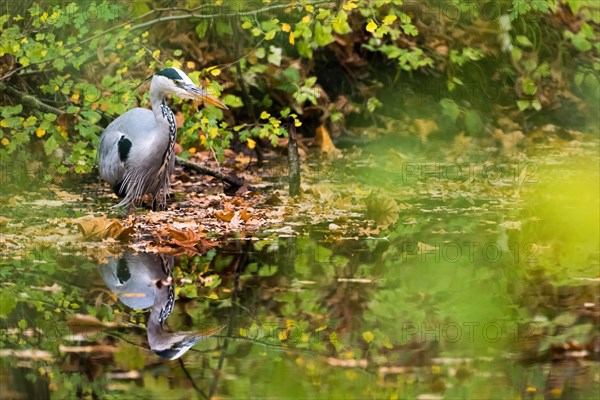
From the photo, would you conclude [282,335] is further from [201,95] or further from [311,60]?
[311,60]

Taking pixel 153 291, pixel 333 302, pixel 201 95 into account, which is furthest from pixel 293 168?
pixel 333 302

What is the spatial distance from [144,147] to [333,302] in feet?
8.00

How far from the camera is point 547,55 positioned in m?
10.8

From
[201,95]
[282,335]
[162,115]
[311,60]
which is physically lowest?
[282,335]

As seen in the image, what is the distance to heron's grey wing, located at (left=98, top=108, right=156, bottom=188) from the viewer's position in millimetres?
7348

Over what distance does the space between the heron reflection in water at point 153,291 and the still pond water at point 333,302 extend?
13 millimetres

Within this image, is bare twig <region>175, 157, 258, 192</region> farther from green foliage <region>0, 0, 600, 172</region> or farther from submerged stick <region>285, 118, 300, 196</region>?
submerged stick <region>285, 118, 300, 196</region>

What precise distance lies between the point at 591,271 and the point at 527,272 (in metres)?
0.32

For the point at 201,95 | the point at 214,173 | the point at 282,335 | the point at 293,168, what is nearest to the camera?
the point at 282,335

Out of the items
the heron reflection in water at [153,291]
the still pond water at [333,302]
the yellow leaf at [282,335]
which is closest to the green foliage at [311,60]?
the still pond water at [333,302]

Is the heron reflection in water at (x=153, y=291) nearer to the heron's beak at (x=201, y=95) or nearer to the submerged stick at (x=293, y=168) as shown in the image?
the heron's beak at (x=201, y=95)

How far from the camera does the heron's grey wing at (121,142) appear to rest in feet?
Answer: 24.1

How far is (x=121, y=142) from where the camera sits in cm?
736

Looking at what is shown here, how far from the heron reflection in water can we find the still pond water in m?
0.01
